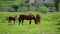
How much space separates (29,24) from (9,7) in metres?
0.35

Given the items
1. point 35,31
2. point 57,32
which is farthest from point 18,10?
point 57,32

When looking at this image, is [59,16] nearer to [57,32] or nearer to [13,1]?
[57,32]

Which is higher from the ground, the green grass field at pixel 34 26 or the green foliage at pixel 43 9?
the green foliage at pixel 43 9

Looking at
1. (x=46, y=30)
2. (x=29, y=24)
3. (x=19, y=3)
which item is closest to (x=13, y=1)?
(x=19, y=3)

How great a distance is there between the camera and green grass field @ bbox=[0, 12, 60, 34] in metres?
3.40

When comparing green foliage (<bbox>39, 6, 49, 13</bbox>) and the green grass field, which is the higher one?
green foliage (<bbox>39, 6, 49, 13</bbox>)

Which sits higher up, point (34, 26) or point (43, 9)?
point (43, 9)

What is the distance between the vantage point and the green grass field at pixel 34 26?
340cm

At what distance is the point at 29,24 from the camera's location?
3.46m

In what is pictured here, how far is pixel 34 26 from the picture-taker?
344 cm

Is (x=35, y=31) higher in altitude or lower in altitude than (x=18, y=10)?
lower

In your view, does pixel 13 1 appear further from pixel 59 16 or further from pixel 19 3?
pixel 59 16

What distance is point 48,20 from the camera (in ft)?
11.3

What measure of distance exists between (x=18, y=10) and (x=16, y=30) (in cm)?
28
